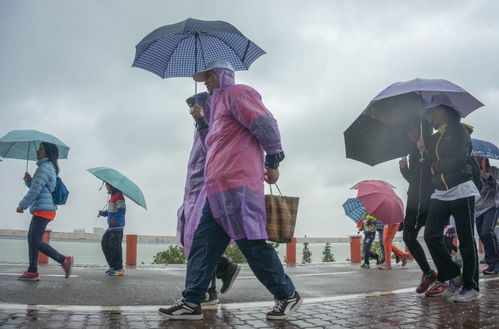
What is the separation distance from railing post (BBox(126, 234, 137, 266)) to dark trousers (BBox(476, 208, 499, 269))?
813 centimetres

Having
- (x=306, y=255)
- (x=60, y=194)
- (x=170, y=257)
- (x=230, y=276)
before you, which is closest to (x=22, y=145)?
(x=60, y=194)

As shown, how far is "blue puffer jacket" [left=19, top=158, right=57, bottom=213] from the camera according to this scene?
673 centimetres

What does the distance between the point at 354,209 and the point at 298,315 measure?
8.61m

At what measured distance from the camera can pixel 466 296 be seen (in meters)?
4.78

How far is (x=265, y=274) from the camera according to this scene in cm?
365

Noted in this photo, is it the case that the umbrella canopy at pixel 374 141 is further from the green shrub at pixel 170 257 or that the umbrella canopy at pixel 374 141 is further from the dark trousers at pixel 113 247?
the green shrub at pixel 170 257

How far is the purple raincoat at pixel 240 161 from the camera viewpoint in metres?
3.56


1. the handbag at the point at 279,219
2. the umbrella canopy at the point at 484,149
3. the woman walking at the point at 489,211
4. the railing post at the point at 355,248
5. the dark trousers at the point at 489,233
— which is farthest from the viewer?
the railing post at the point at 355,248

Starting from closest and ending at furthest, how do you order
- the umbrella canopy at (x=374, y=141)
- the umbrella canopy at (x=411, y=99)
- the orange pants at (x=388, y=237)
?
the umbrella canopy at (x=411, y=99)
the umbrella canopy at (x=374, y=141)
the orange pants at (x=388, y=237)

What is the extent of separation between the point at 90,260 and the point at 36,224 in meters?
5.94

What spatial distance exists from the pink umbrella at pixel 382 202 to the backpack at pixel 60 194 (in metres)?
5.83

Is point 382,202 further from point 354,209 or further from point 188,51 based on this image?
point 188,51

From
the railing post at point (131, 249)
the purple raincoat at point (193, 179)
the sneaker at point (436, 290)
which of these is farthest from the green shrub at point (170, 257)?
the purple raincoat at point (193, 179)

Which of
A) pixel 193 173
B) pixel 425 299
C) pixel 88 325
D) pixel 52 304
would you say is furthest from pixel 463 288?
pixel 52 304
